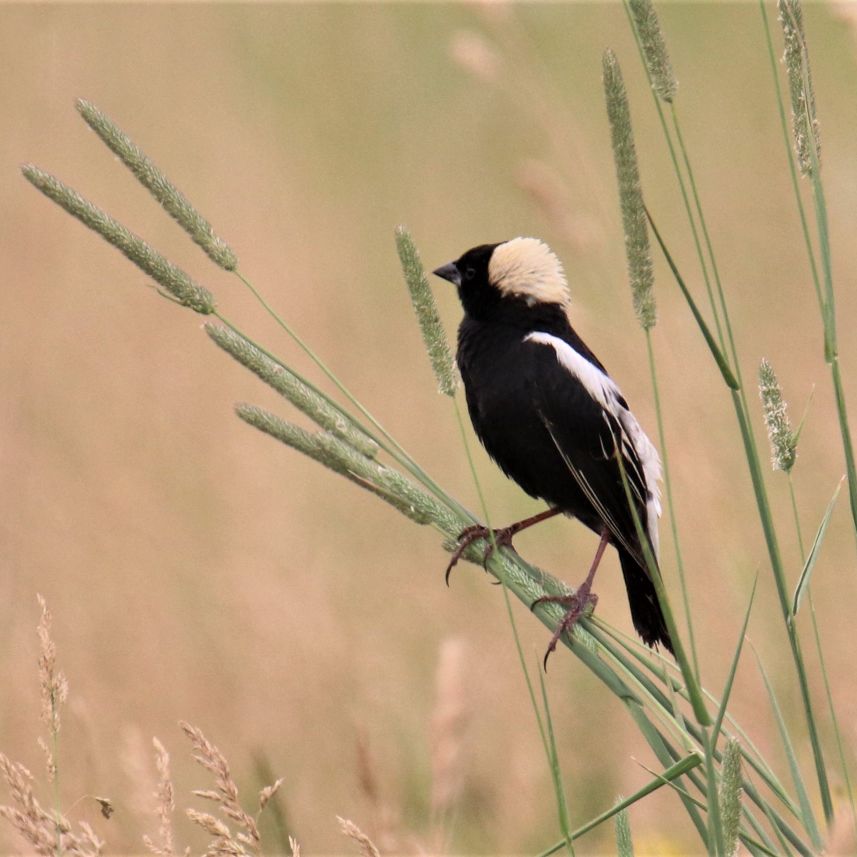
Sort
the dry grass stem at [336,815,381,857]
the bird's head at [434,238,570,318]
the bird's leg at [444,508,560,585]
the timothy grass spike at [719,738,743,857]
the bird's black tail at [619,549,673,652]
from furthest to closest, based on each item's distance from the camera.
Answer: the bird's head at [434,238,570,318] → the bird's black tail at [619,549,673,652] → the bird's leg at [444,508,560,585] → the dry grass stem at [336,815,381,857] → the timothy grass spike at [719,738,743,857]

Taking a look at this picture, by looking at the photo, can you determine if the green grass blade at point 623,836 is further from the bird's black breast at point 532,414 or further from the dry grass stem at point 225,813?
the bird's black breast at point 532,414

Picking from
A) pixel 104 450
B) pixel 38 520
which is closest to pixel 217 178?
pixel 104 450

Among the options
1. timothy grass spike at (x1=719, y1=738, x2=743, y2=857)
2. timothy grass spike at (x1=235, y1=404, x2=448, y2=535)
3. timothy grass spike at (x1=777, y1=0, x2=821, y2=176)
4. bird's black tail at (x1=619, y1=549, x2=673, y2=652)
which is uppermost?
timothy grass spike at (x1=777, y1=0, x2=821, y2=176)

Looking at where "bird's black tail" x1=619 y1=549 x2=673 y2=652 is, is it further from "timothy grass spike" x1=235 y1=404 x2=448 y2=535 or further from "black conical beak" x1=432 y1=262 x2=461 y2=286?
"timothy grass spike" x1=235 y1=404 x2=448 y2=535

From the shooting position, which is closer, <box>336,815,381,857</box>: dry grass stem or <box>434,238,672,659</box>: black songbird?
<box>336,815,381,857</box>: dry grass stem

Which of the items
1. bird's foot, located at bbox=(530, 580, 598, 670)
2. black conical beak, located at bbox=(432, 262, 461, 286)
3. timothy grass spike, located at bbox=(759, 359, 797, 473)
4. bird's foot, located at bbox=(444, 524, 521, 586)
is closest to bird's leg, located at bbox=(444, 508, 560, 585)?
bird's foot, located at bbox=(444, 524, 521, 586)

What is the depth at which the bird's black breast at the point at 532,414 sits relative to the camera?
8.43 ft

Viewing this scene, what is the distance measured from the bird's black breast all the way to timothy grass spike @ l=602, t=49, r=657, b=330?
120cm

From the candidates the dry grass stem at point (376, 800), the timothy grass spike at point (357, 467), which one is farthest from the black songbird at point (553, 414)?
the timothy grass spike at point (357, 467)

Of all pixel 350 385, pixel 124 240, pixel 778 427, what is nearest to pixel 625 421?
pixel 778 427

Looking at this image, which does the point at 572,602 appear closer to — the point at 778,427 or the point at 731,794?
the point at 778,427

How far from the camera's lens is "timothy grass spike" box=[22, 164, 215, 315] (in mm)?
1398

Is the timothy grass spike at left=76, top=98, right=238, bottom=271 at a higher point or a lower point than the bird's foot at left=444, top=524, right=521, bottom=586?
higher

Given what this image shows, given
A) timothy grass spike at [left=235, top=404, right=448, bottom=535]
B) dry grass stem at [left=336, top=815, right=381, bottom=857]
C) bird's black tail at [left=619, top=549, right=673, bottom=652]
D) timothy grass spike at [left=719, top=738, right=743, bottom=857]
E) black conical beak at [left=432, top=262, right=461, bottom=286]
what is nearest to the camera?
timothy grass spike at [left=719, top=738, right=743, bottom=857]
